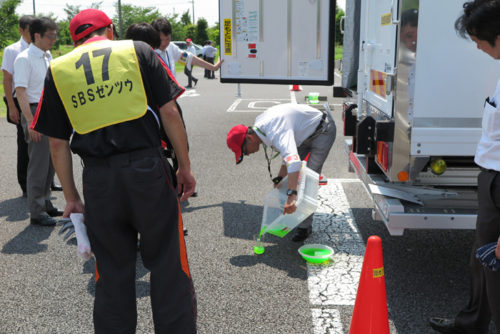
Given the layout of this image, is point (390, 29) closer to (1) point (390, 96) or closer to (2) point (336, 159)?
(1) point (390, 96)

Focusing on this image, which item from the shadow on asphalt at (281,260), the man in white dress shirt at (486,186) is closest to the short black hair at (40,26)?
the shadow on asphalt at (281,260)

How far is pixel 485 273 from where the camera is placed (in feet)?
8.49

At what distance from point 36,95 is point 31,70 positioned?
0.26 meters

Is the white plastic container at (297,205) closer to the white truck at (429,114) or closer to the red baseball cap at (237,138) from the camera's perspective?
the red baseball cap at (237,138)

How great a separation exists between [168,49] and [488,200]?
4.48 meters

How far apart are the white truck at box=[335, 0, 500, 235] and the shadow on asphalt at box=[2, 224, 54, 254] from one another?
3.07 metres

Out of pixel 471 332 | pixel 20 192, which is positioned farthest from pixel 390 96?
pixel 20 192

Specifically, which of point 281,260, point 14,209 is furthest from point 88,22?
point 14,209

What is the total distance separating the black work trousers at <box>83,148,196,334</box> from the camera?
2.53m

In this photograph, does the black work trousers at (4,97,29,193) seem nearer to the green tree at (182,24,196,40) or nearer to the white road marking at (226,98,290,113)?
the white road marking at (226,98,290,113)

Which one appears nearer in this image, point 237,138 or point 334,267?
point 334,267

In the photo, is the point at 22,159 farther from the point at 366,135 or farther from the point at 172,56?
the point at 366,135

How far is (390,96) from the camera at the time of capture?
12.1 feet

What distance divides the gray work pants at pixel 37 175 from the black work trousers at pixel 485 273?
4.13 m
